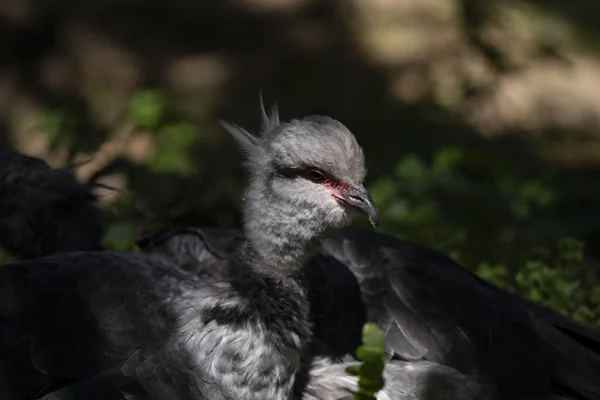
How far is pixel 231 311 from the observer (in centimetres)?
260

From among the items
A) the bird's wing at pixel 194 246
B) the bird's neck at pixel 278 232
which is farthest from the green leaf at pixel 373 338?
the bird's wing at pixel 194 246

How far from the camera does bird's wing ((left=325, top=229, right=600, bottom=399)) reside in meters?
2.81

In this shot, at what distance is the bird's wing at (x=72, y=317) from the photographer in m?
2.51

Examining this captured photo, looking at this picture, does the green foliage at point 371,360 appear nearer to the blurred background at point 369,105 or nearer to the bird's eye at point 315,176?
the bird's eye at point 315,176

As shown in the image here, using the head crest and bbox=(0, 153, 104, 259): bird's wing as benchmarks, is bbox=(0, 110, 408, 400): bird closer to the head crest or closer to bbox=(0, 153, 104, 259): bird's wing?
the head crest

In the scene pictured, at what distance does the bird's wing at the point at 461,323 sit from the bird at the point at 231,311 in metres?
0.37

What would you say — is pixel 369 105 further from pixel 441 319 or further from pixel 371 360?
pixel 371 360

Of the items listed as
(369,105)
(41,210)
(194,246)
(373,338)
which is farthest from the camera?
Result: (369,105)

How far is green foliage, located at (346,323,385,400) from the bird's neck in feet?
1.18

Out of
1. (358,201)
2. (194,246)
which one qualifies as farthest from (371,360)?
(194,246)

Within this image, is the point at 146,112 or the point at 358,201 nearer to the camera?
the point at 358,201

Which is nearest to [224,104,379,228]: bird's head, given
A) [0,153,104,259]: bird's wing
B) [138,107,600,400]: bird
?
[138,107,600,400]: bird

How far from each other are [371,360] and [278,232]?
0.46 meters

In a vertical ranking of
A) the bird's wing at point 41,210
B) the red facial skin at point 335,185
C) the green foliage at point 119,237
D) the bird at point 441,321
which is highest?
the red facial skin at point 335,185
